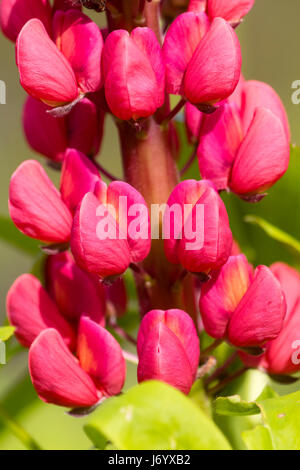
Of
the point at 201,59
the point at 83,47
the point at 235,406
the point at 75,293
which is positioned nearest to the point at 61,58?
the point at 83,47

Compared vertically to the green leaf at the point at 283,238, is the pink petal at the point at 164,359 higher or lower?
lower

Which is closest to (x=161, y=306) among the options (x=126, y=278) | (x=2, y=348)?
(x=2, y=348)

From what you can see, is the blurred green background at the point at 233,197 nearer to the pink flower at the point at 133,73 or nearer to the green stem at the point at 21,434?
the green stem at the point at 21,434

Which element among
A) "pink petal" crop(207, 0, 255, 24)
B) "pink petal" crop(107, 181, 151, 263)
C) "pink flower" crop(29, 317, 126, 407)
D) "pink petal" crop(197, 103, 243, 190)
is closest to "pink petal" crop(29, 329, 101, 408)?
"pink flower" crop(29, 317, 126, 407)

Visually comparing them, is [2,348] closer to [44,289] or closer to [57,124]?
[44,289]

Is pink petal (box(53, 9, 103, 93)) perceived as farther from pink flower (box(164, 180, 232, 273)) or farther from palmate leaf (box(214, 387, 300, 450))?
palmate leaf (box(214, 387, 300, 450))

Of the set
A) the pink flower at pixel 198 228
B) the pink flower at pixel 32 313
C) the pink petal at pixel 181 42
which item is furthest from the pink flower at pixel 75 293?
the pink petal at pixel 181 42

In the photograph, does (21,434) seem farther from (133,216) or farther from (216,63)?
(216,63)
